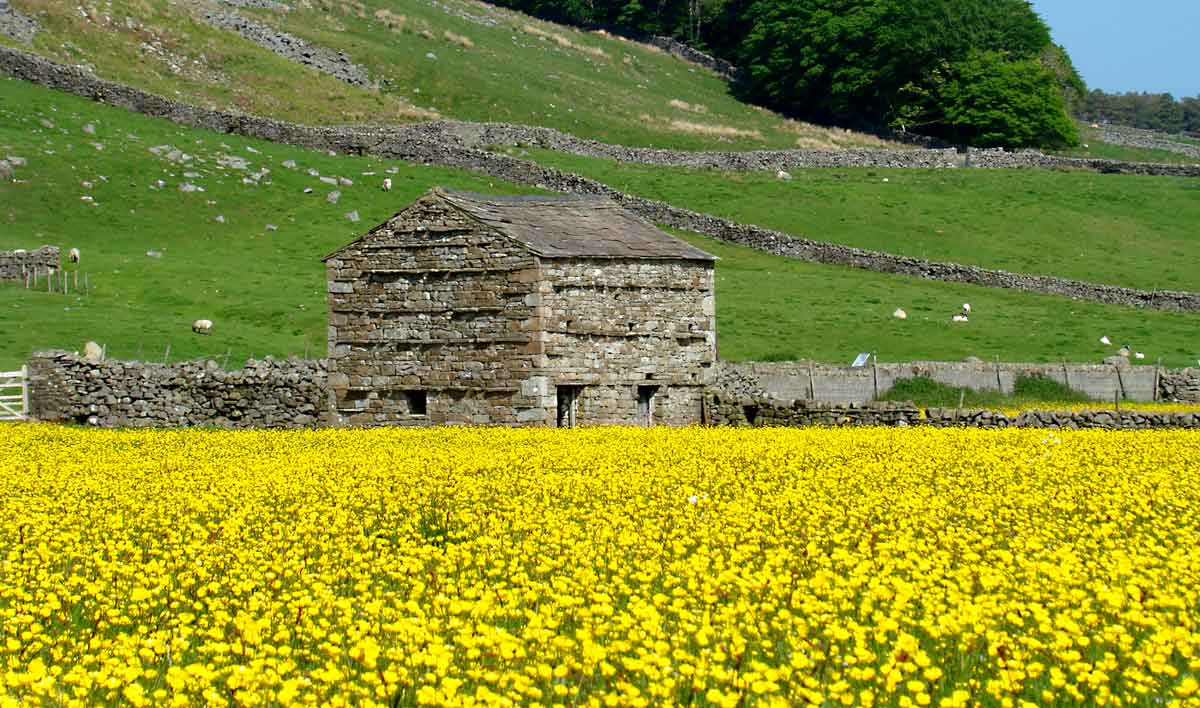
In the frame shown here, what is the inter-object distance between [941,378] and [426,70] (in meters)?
57.1

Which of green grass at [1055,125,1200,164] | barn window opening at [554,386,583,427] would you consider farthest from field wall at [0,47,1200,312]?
green grass at [1055,125,1200,164]

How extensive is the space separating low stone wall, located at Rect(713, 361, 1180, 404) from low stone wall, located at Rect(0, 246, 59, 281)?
79.3ft

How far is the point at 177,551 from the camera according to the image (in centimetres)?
1260

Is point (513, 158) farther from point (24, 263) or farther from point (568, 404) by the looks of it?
point (568, 404)

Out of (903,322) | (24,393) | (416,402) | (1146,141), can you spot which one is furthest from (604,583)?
(1146,141)

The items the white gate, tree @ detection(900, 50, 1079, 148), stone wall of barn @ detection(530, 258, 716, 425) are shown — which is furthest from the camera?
tree @ detection(900, 50, 1079, 148)

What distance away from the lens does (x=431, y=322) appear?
34094 millimetres

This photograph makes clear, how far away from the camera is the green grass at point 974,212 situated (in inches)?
2530

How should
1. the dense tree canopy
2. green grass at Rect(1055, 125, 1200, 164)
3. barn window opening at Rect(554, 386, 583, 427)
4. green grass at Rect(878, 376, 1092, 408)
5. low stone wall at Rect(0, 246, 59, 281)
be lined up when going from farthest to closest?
green grass at Rect(1055, 125, 1200, 164) < the dense tree canopy < low stone wall at Rect(0, 246, 59, 281) < green grass at Rect(878, 376, 1092, 408) < barn window opening at Rect(554, 386, 583, 427)

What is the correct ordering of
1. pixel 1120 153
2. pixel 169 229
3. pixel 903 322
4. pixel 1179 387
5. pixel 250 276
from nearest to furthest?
pixel 1179 387 → pixel 250 276 → pixel 903 322 → pixel 169 229 → pixel 1120 153

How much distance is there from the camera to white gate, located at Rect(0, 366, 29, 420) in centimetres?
3441

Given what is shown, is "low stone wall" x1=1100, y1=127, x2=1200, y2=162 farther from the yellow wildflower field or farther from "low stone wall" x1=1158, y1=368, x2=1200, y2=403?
the yellow wildflower field

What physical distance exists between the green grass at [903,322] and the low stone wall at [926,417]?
1015 cm

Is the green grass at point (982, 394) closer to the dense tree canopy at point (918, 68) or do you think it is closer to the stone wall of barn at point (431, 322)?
the stone wall of barn at point (431, 322)
